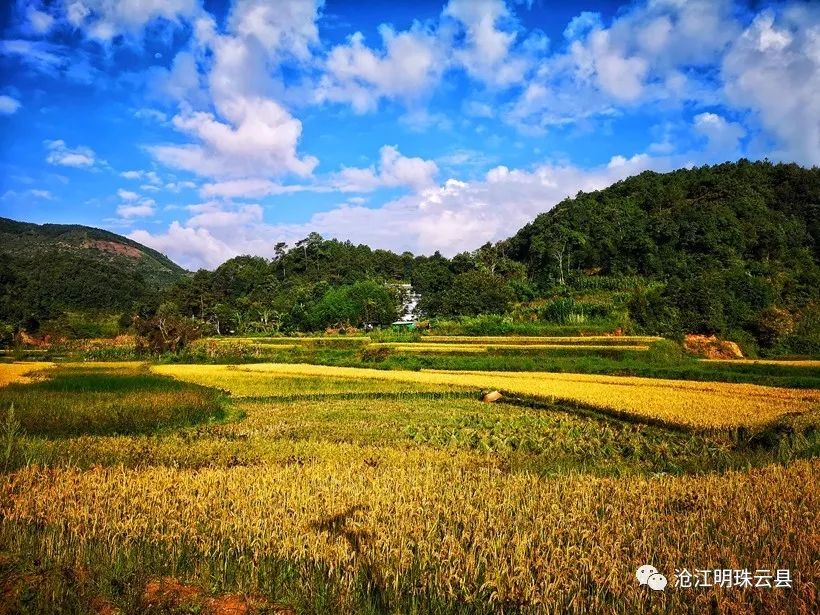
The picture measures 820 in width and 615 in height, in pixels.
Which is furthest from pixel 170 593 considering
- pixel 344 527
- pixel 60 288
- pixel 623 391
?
pixel 60 288

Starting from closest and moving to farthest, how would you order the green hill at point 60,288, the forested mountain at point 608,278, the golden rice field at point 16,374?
1. the golden rice field at point 16,374
2. the forested mountain at point 608,278
3. the green hill at point 60,288

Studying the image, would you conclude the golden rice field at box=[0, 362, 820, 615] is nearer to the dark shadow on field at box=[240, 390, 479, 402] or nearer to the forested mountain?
the dark shadow on field at box=[240, 390, 479, 402]

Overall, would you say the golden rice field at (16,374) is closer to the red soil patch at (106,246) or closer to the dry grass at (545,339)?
the dry grass at (545,339)

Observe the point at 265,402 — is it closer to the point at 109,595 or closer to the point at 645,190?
the point at 109,595

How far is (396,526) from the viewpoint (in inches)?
248

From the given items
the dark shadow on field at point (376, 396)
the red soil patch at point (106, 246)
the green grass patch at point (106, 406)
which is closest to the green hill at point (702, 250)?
the dark shadow on field at point (376, 396)

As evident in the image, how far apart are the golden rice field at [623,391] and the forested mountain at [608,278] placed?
2617 cm

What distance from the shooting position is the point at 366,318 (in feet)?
256

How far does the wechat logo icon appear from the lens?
4695 millimetres

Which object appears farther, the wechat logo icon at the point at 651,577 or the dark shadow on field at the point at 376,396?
the dark shadow on field at the point at 376,396

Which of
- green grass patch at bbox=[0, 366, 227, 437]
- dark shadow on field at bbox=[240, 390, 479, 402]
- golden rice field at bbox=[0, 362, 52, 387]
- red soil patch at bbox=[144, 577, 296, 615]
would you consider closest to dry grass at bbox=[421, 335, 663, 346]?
dark shadow on field at bbox=[240, 390, 479, 402]

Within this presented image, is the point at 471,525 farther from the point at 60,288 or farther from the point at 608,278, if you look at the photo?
the point at 60,288

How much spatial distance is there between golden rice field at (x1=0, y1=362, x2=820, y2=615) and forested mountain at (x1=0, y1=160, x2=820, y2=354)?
44.9 meters

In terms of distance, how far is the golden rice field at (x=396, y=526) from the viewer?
4.82 m
